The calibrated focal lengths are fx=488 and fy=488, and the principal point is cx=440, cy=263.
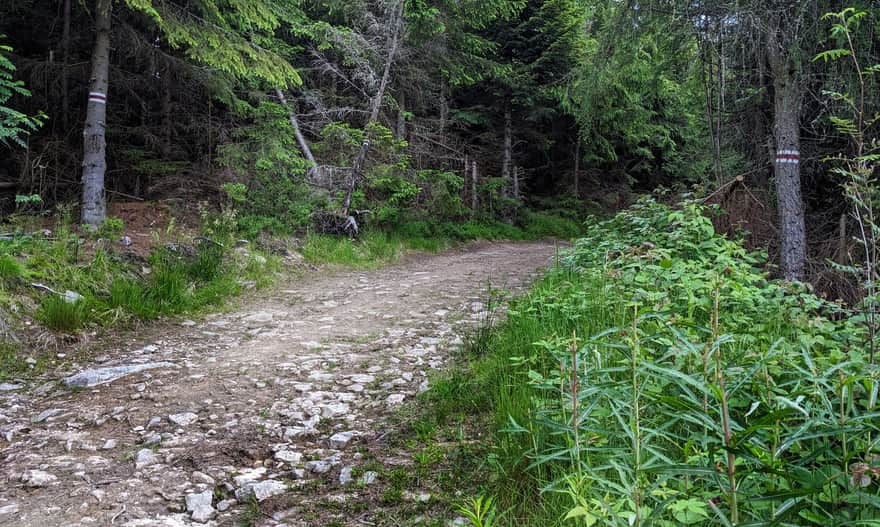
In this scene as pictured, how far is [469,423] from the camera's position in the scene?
3020mm

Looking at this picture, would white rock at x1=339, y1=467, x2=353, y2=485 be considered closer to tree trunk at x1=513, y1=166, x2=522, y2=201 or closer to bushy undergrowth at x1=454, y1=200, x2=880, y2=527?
bushy undergrowth at x1=454, y1=200, x2=880, y2=527

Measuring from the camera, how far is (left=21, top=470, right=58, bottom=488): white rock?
2.44 metres

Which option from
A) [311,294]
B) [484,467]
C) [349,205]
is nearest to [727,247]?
[484,467]

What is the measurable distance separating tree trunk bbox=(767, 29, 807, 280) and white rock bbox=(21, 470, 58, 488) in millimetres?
7884

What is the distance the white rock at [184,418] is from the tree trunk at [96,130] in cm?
583

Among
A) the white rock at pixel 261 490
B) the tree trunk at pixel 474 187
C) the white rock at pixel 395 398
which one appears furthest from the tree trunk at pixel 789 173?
the tree trunk at pixel 474 187

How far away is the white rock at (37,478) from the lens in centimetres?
244

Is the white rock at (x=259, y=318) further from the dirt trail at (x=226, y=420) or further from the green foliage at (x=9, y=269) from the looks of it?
the green foliage at (x=9, y=269)

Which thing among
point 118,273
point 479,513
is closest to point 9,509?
point 479,513

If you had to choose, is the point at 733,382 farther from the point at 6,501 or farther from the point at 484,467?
the point at 6,501

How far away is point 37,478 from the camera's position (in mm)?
2480

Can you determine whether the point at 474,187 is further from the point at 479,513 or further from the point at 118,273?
the point at 479,513

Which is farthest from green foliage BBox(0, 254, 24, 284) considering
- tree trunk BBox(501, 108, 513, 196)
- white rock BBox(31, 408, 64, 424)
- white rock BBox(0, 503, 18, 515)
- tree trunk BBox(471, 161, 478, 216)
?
tree trunk BBox(501, 108, 513, 196)

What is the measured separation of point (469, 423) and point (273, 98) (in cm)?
1170
